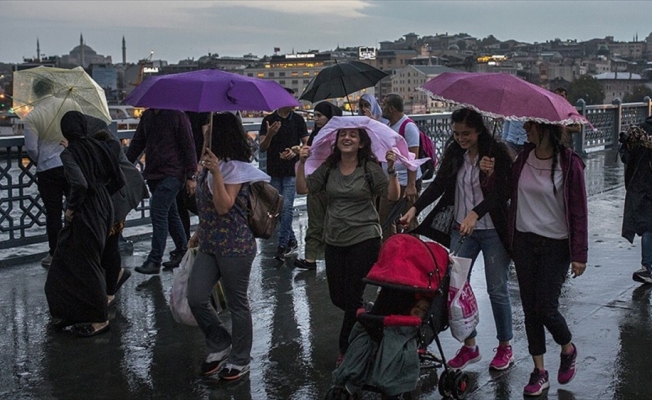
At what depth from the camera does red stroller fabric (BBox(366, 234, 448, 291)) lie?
4832 mm

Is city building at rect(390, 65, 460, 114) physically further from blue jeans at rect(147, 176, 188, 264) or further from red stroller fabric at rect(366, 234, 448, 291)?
blue jeans at rect(147, 176, 188, 264)

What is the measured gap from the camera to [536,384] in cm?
529

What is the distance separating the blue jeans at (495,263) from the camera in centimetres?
566

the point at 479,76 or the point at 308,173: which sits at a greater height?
the point at 479,76

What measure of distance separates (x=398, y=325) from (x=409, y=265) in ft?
1.13

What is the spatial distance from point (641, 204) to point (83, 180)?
506cm

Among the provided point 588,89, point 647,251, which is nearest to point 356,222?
point 647,251

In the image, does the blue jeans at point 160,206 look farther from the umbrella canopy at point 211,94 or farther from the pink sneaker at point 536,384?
the pink sneaker at point 536,384

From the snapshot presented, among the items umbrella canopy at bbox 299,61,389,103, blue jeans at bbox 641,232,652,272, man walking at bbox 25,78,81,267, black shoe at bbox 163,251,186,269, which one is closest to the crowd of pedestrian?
A: man walking at bbox 25,78,81,267

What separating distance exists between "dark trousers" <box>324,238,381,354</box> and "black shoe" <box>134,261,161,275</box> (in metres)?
3.36

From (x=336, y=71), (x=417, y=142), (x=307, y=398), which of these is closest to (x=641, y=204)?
(x=417, y=142)

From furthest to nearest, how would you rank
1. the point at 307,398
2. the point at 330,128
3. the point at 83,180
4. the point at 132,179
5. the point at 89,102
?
the point at 89,102, the point at 132,179, the point at 83,180, the point at 330,128, the point at 307,398

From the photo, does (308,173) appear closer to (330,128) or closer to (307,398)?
(330,128)

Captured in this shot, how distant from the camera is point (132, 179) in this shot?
7.33 meters
